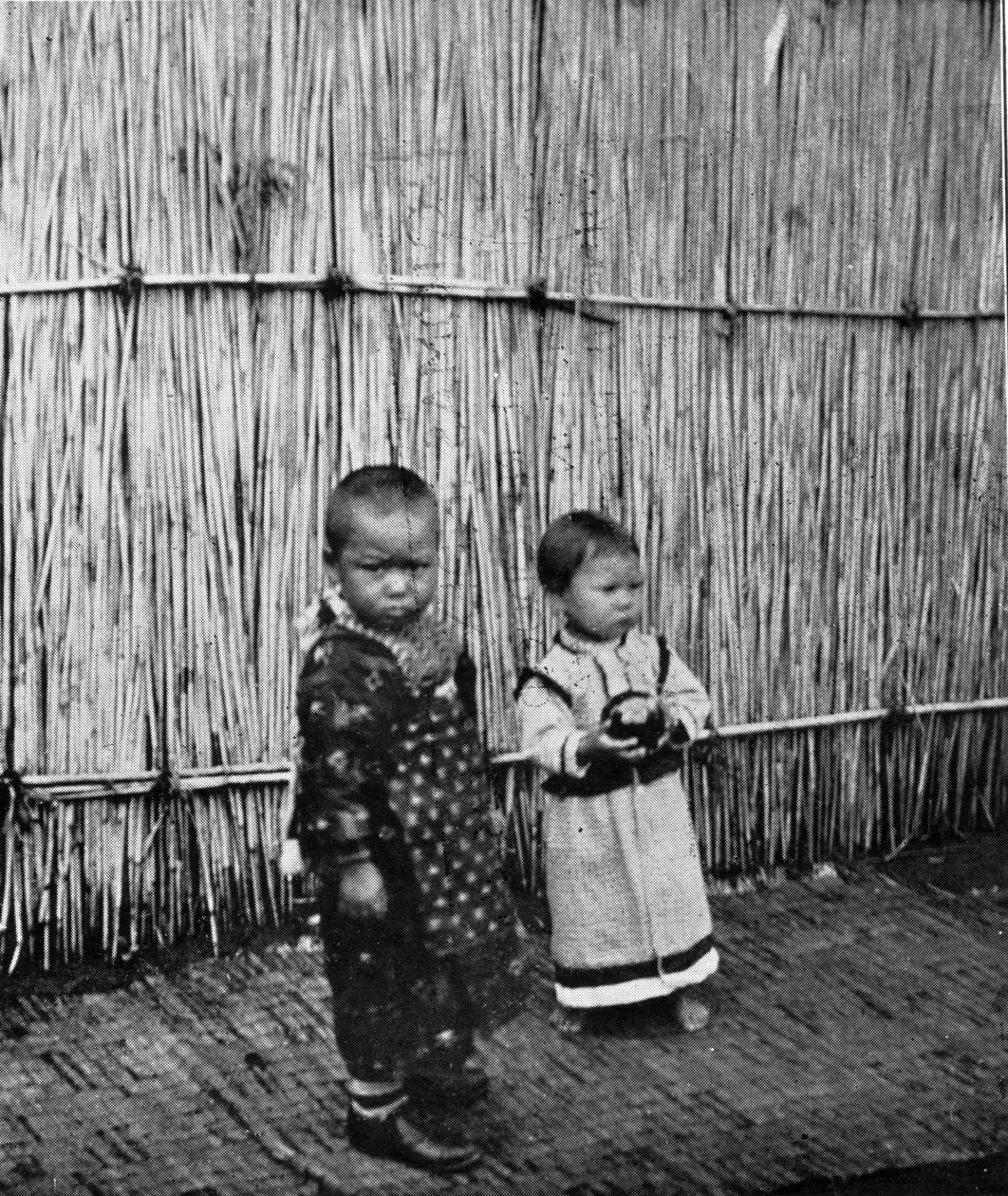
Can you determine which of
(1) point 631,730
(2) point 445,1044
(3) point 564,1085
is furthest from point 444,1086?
(1) point 631,730

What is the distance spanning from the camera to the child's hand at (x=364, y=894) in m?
2.31

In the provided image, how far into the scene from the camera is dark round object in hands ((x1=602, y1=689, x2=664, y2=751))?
8.38ft

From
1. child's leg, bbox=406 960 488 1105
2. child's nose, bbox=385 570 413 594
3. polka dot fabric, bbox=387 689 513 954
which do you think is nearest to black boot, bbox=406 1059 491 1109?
child's leg, bbox=406 960 488 1105

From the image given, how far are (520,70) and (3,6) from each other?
813 mm

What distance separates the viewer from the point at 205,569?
2.49 m

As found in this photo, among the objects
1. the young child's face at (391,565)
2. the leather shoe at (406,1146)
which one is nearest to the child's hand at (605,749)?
the young child's face at (391,565)

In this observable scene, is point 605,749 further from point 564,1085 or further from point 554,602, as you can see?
point 564,1085

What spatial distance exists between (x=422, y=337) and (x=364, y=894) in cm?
91

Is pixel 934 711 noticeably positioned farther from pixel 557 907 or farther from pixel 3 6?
pixel 3 6

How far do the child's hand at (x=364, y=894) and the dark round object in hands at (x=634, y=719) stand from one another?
49 cm

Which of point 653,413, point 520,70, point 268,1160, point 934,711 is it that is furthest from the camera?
point 934,711

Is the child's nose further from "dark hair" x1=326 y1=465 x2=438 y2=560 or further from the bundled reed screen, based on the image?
the bundled reed screen

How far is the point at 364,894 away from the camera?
2.32 metres

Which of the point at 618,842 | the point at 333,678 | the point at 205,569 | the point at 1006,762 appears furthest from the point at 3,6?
the point at 1006,762
